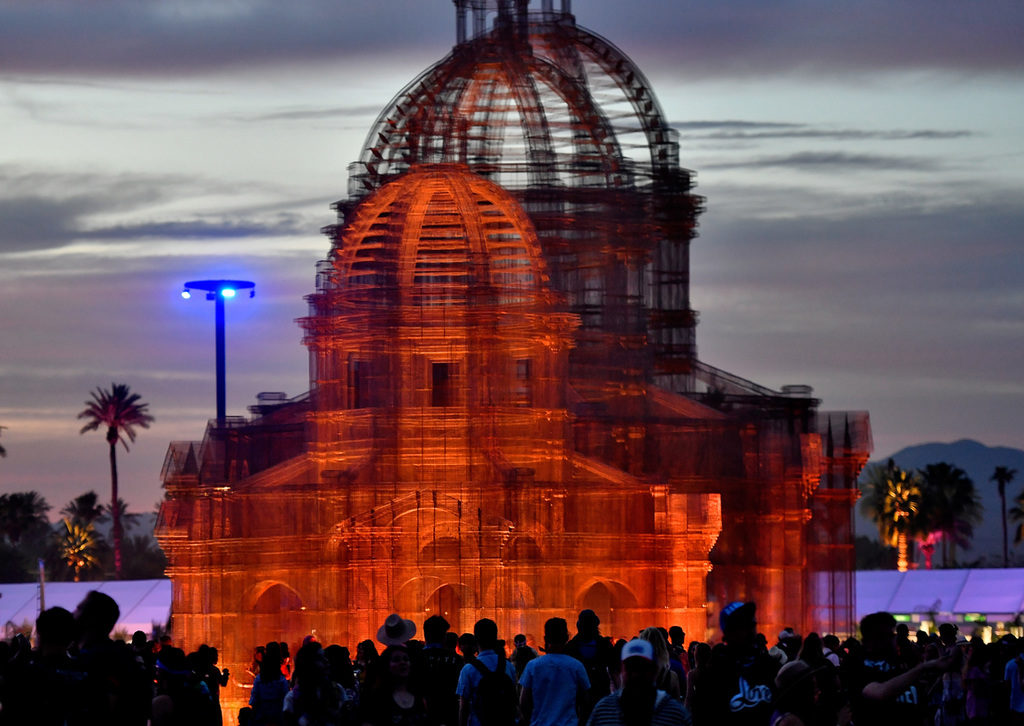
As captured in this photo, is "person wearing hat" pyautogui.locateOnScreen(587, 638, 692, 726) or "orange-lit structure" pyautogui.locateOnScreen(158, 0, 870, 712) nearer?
"person wearing hat" pyautogui.locateOnScreen(587, 638, 692, 726)

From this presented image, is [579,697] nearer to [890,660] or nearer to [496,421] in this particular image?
[890,660]

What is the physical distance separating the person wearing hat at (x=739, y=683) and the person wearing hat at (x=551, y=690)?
3111mm

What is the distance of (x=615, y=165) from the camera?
227ft

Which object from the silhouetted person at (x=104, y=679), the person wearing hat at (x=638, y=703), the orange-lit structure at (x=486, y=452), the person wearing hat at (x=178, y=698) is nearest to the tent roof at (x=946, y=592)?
the orange-lit structure at (x=486, y=452)

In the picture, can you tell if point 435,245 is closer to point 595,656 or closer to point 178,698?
point 595,656

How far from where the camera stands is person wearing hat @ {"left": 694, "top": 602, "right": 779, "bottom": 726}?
15.5 metres

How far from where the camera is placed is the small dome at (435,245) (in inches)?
2301

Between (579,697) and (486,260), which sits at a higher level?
(486,260)

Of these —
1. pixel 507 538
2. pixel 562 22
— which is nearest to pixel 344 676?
pixel 507 538

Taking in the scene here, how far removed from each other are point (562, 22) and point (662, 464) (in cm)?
1701

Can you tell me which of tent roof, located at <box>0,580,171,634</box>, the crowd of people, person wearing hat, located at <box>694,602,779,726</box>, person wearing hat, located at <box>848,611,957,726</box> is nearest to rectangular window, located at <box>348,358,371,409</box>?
tent roof, located at <box>0,580,171,634</box>

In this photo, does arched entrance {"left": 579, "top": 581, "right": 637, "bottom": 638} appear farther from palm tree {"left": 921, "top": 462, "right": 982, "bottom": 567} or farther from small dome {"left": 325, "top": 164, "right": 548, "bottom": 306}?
palm tree {"left": 921, "top": 462, "right": 982, "bottom": 567}

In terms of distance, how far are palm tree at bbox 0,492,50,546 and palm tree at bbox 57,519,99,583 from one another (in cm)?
236

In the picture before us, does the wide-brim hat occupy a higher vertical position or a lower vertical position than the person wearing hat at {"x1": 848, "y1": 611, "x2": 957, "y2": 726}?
higher
